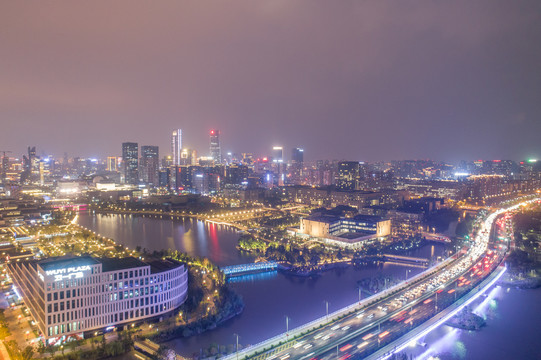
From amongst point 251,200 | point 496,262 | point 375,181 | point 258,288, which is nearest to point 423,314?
point 258,288

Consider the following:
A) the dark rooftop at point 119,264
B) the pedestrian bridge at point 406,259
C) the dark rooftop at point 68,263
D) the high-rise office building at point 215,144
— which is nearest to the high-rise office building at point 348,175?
the pedestrian bridge at point 406,259

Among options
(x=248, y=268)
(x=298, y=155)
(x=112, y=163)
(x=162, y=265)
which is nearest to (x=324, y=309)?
(x=248, y=268)

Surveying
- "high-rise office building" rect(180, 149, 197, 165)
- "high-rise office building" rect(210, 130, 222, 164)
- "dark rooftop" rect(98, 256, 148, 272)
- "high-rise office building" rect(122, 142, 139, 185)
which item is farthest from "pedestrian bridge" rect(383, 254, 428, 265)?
"high-rise office building" rect(180, 149, 197, 165)

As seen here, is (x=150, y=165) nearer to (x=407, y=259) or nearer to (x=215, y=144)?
(x=215, y=144)

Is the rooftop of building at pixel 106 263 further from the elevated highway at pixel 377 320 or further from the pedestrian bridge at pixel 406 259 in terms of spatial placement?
the pedestrian bridge at pixel 406 259

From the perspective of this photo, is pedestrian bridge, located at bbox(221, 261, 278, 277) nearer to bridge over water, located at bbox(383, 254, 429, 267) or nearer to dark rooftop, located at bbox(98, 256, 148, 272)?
dark rooftop, located at bbox(98, 256, 148, 272)

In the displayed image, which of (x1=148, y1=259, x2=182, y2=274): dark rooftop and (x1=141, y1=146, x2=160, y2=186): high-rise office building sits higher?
(x1=141, y1=146, x2=160, y2=186): high-rise office building
